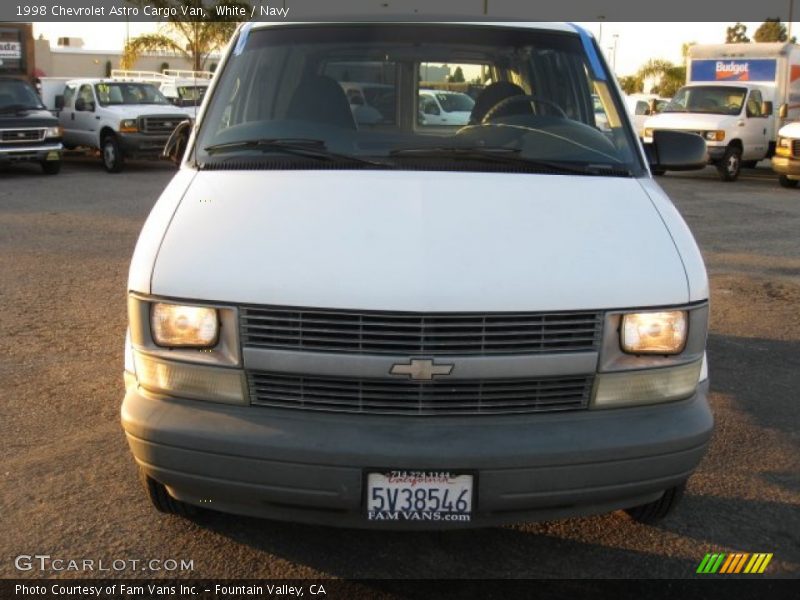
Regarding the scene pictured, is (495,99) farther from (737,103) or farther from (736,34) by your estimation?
(736,34)

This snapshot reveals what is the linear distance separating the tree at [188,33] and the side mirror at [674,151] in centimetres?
3221

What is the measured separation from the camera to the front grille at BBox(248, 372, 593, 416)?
309 cm

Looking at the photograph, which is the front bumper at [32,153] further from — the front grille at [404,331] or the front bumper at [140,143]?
the front grille at [404,331]

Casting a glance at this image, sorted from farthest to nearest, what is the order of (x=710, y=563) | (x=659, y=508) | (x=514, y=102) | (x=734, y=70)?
(x=734, y=70) < (x=514, y=102) < (x=659, y=508) < (x=710, y=563)

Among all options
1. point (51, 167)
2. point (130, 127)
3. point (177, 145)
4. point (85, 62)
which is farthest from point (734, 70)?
point (85, 62)

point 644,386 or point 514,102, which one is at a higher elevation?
point 514,102

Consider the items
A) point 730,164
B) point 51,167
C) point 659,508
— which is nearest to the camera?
point 659,508

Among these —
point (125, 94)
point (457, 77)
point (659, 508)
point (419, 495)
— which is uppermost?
point (457, 77)

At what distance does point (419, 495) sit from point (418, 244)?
84 cm

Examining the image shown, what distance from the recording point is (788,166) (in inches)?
691

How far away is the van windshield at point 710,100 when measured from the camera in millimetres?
19859

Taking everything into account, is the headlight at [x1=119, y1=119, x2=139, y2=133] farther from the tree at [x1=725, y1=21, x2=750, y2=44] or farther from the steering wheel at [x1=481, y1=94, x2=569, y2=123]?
the tree at [x1=725, y1=21, x2=750, y2=44]

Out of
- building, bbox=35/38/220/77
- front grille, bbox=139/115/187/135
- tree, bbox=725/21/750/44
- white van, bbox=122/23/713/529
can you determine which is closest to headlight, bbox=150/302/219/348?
white van, bbox=122/23/713/529

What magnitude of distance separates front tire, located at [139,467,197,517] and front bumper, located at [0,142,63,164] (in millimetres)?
15502
